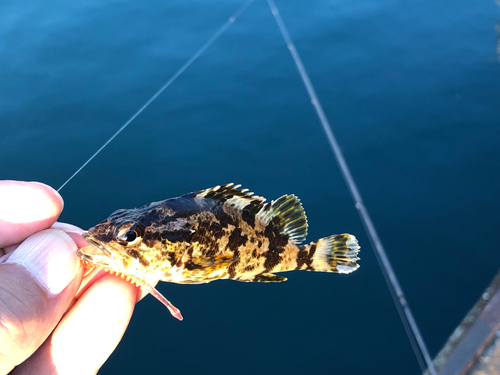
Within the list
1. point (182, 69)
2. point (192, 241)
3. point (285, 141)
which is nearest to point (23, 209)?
point (192, 241)

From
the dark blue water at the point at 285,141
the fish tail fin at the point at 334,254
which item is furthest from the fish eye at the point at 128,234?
the dark blue water at the point at 285,141

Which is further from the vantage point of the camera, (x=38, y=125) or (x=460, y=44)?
(x=460, y=44)

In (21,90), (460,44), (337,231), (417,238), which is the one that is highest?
(21,90)

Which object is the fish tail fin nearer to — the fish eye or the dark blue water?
the fish eye

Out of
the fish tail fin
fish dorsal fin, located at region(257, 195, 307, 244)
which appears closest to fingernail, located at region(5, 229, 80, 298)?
fish dorsal fin, located at region(257, 195, 307, 244)

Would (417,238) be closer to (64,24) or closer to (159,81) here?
(159,81)

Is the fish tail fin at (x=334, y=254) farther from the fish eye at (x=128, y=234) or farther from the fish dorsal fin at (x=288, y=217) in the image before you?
the fish eye at (x=128, y=234)

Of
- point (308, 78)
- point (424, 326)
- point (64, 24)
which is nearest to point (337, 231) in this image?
point (424, 326)
